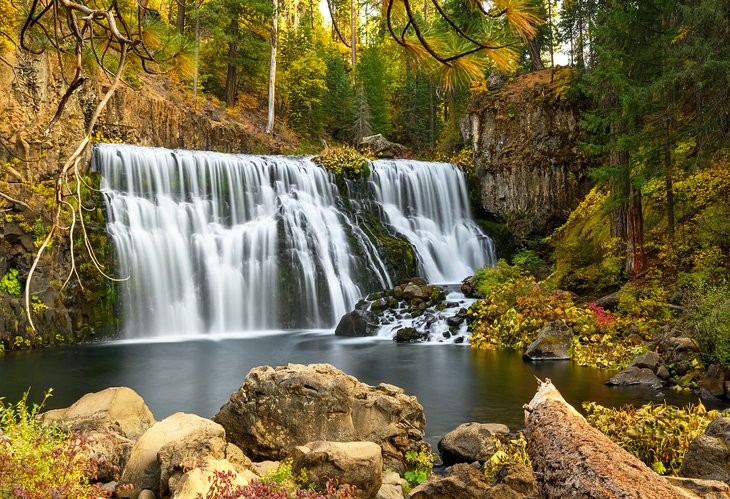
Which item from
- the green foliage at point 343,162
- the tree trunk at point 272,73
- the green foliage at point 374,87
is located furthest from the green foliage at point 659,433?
the green foliage at point 374,87

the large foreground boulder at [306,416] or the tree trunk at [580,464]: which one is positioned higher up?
the tree trunk at [580,464]

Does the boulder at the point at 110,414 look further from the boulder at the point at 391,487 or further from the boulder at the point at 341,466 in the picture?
the boulder at the point at 391,487

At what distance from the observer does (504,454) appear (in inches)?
216

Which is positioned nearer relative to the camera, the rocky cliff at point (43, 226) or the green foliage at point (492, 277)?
the rocky cliff at point (43, 226)

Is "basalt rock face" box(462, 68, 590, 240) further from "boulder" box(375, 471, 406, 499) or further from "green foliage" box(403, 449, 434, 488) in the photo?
"boulder" box(375, 471, 406, 499)

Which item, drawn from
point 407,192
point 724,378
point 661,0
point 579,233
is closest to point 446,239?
point 407,192

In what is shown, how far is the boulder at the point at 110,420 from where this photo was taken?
5098 millimetres

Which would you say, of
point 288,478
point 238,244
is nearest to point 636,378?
point 288,478

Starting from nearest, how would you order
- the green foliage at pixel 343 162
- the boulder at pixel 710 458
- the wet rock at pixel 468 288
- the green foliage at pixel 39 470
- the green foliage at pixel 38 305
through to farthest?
the green foliage at pixel 39 470
the boulder at pixel 710 458
the green foliage at pixel 38 305
the wet rock at pixel 468 288
the green foliage at pixel 343 162

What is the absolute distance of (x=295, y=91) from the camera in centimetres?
3356

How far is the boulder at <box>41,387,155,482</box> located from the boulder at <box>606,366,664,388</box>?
7.73 meters

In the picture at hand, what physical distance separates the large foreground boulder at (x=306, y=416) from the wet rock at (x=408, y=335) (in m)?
8.41

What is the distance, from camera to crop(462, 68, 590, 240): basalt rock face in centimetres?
2227

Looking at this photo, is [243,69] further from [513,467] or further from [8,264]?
[513,467]
